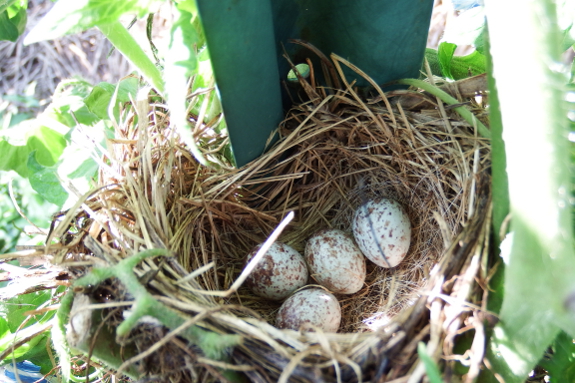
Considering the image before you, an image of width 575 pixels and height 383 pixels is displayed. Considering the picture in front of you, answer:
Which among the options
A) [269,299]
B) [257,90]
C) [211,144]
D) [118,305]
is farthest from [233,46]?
[269,299]

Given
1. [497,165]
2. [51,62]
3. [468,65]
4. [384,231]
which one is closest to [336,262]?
[384,231]

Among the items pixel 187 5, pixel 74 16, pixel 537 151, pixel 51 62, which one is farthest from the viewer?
pixel 51 62

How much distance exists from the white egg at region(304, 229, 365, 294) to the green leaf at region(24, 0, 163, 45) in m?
0.62

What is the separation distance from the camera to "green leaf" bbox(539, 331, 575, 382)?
658mm

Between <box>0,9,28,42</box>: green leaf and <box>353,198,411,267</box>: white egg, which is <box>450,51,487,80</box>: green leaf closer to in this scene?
Result: <box>353,198,411,267</box>: white egg

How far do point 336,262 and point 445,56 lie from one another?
0.51 meters

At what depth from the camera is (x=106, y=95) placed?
1.07m

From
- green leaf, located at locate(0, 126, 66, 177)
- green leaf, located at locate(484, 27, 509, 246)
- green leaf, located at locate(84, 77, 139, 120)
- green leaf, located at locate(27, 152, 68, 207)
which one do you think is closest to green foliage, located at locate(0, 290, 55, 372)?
green leaf, located at locate(27, 152, 68, 207)

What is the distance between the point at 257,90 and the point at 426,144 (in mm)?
357

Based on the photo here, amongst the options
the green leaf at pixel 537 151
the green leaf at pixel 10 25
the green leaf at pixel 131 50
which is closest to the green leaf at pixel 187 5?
the green leaf at pixel 131 50

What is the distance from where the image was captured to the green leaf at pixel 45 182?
0.99m

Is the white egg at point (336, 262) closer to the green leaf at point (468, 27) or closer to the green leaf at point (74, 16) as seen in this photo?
the green leaf at point (468, 27)

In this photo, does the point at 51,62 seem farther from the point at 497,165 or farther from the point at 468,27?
the point at 497,165

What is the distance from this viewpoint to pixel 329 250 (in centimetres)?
99
